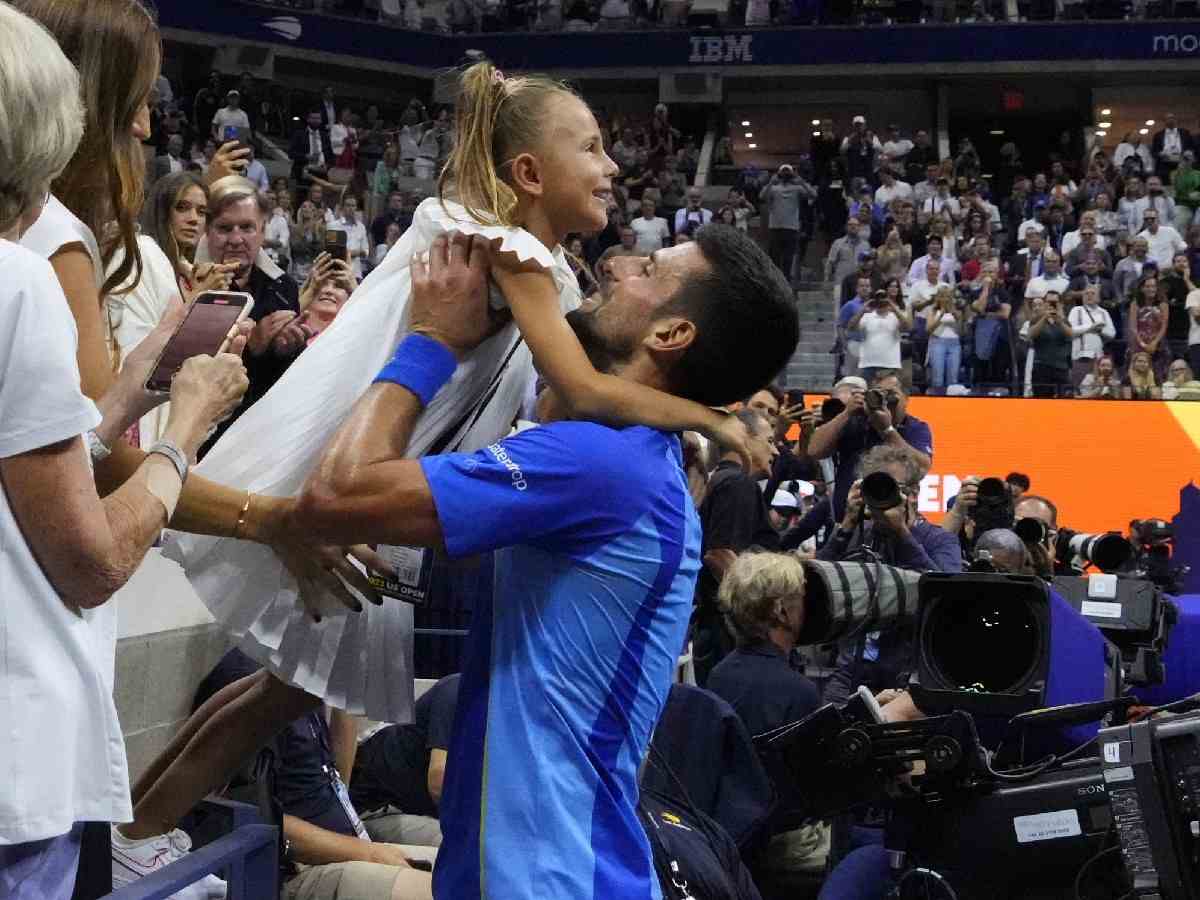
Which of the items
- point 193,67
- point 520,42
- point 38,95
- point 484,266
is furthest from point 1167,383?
point 193,67

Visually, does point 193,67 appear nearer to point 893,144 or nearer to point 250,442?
point 893,144

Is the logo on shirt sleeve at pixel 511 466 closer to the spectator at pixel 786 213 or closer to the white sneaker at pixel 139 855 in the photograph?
the white sneaker at pixel 139 855

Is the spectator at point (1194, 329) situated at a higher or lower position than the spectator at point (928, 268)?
lower

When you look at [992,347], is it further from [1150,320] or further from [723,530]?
[723,530]

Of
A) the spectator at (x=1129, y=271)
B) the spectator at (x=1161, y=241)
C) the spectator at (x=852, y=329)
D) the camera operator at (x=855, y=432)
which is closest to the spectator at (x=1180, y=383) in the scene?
the spectator at (x=1129, y=271)

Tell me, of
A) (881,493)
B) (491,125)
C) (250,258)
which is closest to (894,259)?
(881,493)

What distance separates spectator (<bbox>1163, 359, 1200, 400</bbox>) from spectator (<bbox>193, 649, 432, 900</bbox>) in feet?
30.3

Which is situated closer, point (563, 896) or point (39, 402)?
point (39, 402)

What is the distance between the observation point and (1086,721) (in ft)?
10.8

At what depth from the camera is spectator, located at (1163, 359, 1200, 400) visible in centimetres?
1147

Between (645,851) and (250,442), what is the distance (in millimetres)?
834

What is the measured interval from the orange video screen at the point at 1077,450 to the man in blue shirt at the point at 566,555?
9.02m

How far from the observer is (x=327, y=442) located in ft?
7.33

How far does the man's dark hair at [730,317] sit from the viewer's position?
1994mm
